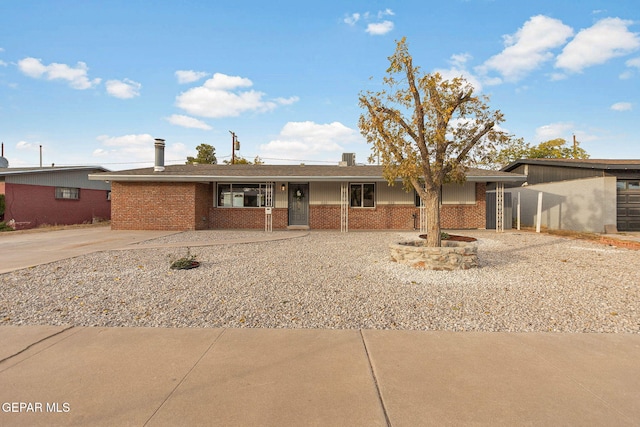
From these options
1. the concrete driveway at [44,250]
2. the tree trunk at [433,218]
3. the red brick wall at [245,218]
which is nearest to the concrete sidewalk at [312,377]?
the tree trunk at [433,218]

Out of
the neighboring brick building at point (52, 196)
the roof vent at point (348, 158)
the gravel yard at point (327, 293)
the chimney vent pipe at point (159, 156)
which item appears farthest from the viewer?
the roof vent at point (348, 158)

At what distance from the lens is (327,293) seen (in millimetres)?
5047

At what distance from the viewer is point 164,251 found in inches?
349

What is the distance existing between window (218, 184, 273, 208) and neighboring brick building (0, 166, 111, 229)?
10.5 metres

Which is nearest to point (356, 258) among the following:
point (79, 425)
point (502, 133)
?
point (502, 133)

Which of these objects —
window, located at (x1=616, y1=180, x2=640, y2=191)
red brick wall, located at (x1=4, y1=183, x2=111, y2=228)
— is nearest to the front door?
window, located at (x1=616, y1=180, x2=640, y2=191)

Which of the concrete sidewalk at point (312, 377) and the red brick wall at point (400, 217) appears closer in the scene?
the concrete sidewalk at point (312, 377)

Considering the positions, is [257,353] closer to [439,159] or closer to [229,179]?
[439,159]

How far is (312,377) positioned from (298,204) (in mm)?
13119

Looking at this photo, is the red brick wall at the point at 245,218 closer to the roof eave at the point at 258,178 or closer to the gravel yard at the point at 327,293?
the roof eave at the point at 258,178

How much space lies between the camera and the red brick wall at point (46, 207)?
16.9 metres

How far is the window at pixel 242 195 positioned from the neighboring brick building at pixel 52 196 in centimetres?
Result: 1051

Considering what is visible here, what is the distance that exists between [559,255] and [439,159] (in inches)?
171

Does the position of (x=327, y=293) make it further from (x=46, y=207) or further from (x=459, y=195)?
(x=46, y=207)
